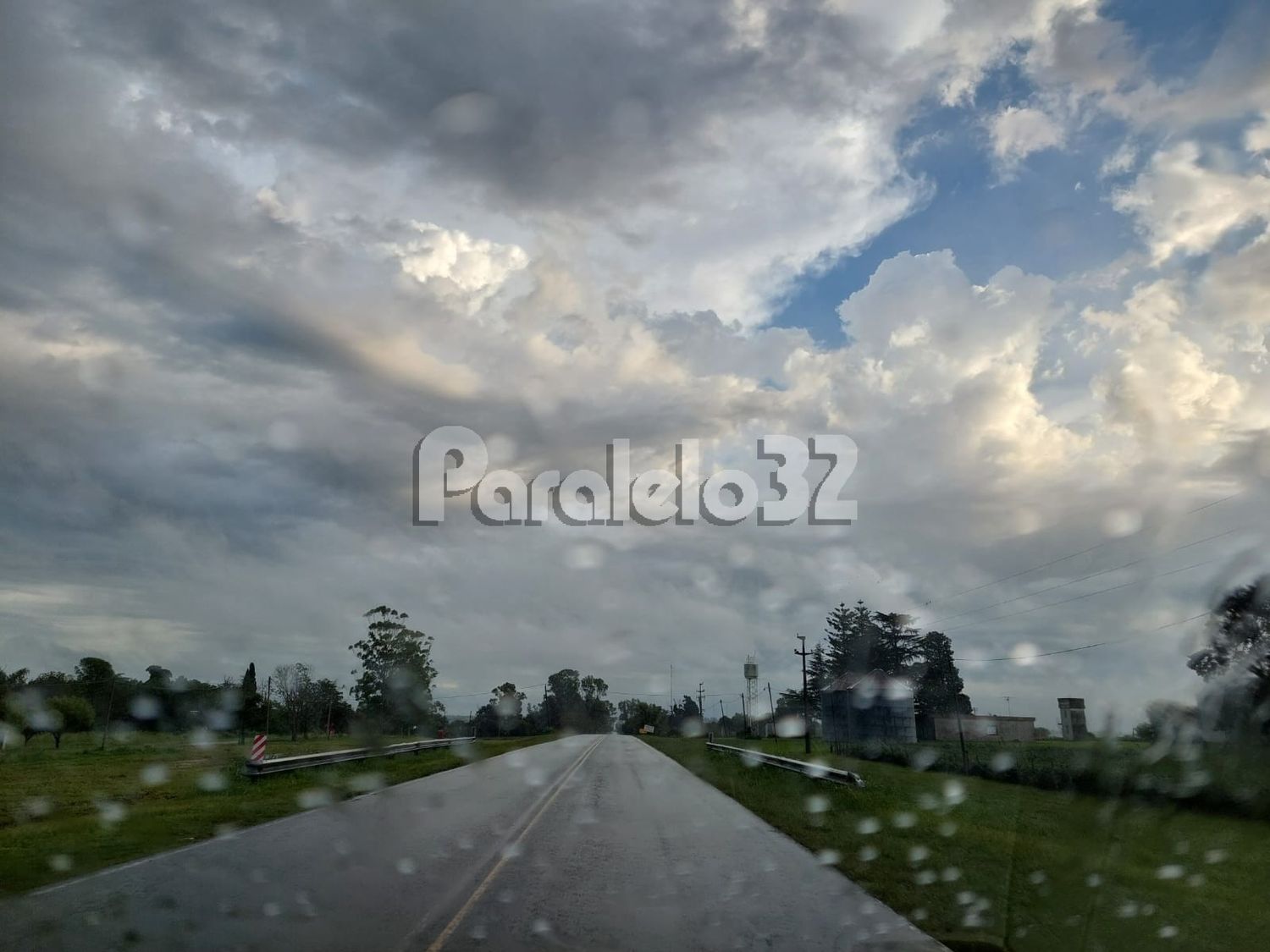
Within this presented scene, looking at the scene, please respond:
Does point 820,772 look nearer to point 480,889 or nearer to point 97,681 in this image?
point 480,889

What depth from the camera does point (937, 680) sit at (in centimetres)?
11619

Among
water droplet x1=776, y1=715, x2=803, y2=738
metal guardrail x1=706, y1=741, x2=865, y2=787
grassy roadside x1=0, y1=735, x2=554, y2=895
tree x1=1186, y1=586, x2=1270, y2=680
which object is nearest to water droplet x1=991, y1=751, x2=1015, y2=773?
metal guardrail x1=706, y1=741, x2=865, y2=787

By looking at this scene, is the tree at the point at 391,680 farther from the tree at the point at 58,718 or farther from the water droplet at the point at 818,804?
the water droplet at the point at 818,804

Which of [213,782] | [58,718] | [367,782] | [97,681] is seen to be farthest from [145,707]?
[367,782]

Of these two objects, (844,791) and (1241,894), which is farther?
(844,791)

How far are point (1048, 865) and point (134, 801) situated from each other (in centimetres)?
1976

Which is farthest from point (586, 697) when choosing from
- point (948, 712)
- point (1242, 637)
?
point (1242, 637)

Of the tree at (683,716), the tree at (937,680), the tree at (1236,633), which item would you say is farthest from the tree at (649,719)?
the tree at (1236,633)

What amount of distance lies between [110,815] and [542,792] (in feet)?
30.4

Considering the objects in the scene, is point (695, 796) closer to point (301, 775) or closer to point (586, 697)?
point (301, 775)

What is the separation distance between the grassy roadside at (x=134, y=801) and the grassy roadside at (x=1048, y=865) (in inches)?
381

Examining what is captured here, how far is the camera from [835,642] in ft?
447

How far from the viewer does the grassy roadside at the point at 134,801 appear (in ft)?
42.2

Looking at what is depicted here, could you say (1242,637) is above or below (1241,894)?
above
